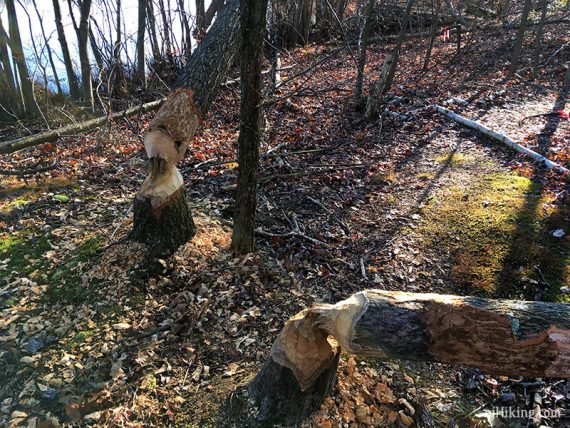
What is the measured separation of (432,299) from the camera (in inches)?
84.0

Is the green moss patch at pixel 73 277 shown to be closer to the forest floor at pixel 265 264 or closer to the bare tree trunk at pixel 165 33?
the forest floor at pixel 265 264

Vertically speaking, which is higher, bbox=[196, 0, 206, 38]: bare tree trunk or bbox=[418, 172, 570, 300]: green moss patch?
bbox=[196, 0, 206, 38]: bare tree trunk

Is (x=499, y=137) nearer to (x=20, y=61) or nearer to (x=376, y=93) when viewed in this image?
(x=376, y=93)

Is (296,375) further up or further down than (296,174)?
further down

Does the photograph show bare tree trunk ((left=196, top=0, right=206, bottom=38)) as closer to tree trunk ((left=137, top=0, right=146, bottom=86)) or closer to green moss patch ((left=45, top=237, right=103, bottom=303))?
tree trunk ((left=137, top=0, right=146, bottom=86))

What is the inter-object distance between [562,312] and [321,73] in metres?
11.2

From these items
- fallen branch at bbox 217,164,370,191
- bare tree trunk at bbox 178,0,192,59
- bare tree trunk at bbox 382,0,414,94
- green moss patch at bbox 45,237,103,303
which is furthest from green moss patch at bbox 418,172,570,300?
bare tree trunk at bbox 178,0,192,59

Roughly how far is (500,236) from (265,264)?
2.92 metres

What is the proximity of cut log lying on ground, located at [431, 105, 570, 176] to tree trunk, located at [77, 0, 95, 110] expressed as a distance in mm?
8226

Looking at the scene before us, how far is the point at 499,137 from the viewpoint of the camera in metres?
6.93

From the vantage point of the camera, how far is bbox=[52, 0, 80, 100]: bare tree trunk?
891 cm

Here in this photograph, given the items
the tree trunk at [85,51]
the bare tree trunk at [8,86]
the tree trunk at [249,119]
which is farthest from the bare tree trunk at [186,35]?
the tree trunk at [249,119]

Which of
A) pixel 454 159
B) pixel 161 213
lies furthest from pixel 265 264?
pixel 454 159

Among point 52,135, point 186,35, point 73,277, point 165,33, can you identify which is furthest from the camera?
point 186,35
